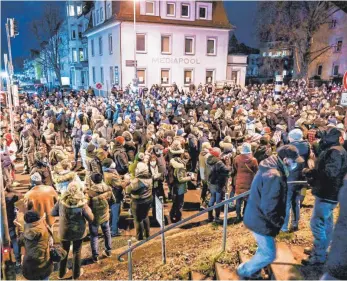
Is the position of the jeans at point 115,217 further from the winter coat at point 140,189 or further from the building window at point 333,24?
the building window at point 333,24

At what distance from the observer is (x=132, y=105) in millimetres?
17609

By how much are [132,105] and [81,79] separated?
31328mm

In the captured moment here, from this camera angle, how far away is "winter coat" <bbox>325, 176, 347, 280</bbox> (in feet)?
10.2

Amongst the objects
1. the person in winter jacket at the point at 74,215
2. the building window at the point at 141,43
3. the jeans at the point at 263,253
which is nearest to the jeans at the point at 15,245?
the person in winter jacket at the point at 74,215

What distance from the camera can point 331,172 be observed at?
14.2 feet

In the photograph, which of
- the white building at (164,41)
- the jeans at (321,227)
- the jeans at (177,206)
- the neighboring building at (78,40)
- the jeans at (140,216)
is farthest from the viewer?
the neighboring building at (78,40)

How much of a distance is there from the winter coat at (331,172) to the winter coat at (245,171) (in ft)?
7.48

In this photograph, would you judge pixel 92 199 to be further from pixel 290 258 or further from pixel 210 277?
pixel 290 258

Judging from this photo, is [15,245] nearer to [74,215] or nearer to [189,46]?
[74,215]

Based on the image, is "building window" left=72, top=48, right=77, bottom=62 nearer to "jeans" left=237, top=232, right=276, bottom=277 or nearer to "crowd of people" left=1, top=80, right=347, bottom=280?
"crowd of people" left=1, top=80, right=347, bottom=280

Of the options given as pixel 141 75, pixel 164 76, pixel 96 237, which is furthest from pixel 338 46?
pixel 96 237

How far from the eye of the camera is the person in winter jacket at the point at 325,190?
14.1ft

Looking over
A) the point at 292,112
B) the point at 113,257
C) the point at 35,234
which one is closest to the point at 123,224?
the point at 113,257

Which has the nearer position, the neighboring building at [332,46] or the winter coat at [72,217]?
the winter coat at [72,217]
